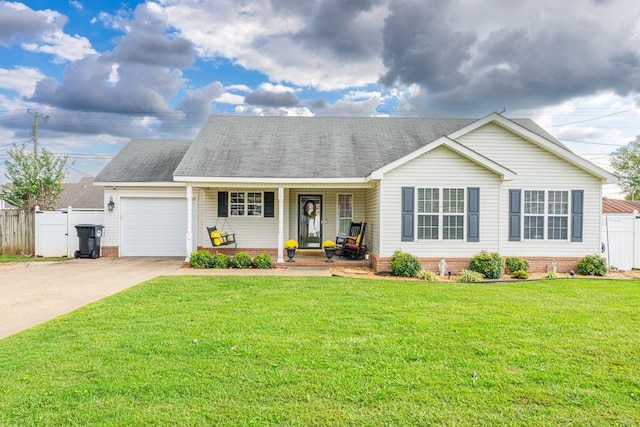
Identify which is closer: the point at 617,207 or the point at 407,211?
the point at 407,211

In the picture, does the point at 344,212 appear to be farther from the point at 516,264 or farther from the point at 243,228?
the point at 516,264

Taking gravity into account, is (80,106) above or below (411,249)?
above

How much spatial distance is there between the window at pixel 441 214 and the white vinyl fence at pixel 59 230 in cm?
1147

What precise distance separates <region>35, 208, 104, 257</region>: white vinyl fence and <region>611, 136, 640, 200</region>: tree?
49428mm

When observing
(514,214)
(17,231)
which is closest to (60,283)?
(17,231)

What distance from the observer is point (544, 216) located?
34.0 feet

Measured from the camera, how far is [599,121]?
83.9 ft

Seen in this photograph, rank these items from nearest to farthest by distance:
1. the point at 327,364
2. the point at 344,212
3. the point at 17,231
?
the point at 327,364 < the point at 17,231 < the point at 344,212

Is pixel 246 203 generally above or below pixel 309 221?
above

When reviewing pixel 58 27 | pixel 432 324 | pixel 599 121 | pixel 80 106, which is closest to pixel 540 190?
pixel 432 324

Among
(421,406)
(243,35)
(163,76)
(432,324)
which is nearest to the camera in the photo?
(421,406)

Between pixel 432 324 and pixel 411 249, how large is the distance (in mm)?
5294

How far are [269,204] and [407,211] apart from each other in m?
5.22

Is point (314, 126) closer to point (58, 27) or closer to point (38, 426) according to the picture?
point (58, 27)
